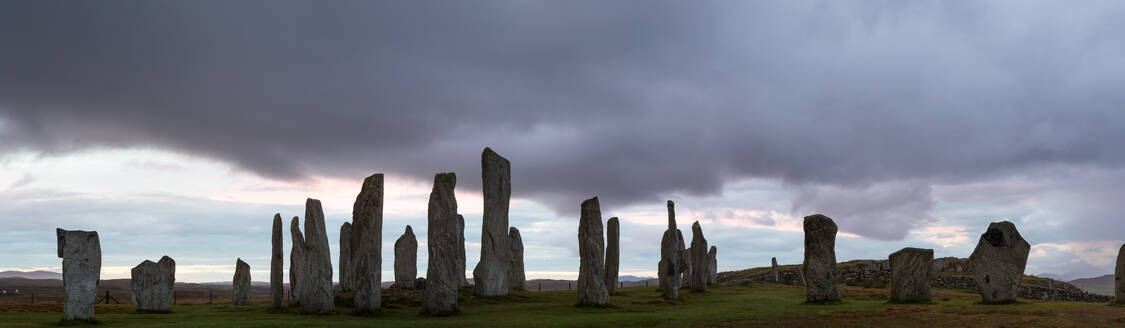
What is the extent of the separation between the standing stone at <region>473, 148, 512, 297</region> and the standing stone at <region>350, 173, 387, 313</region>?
7.10 m

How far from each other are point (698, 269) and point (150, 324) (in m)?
28.2

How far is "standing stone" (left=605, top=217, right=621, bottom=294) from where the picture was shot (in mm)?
38562

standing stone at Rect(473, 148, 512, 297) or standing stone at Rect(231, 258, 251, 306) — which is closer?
standing stone at Rect(473, 148, 512, 297)

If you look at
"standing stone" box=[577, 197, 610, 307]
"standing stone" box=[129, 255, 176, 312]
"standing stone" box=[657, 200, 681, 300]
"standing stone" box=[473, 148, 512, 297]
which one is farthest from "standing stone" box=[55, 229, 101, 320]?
"standing stone" box=[657, 200, 681, 300]

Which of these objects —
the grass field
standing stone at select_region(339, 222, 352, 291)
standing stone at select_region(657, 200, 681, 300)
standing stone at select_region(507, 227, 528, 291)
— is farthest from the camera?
standing stone at select_region(507, 227, 528, 291)

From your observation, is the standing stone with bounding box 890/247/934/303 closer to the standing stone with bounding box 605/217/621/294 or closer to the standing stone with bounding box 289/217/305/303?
the standing stone with bounding box 605/217/621/294

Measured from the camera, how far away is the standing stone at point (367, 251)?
90.5 feet

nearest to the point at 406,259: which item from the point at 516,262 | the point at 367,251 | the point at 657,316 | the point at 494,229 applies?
the point at 516,262

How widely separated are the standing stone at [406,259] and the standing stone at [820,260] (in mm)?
19997

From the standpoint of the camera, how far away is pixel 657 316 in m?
26.6

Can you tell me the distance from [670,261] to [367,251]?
15.9 meters

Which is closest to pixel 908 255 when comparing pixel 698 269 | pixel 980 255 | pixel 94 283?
pixel 980 255

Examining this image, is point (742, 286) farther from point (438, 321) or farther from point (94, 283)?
point (94, 283)

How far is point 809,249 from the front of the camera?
31.6 metres
